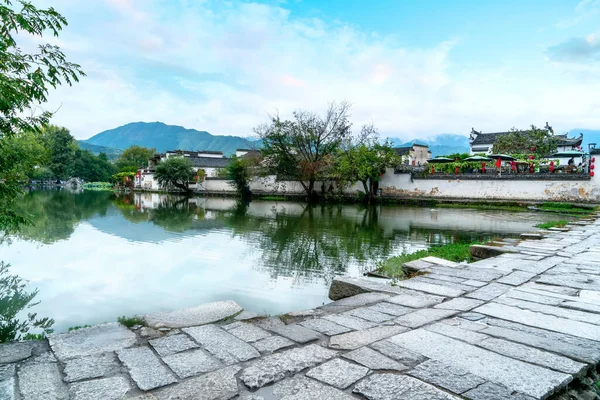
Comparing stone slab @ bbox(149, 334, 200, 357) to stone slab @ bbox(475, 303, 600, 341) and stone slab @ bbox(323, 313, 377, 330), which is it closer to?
stone slab @ bbox(323, 313, 377, 330)

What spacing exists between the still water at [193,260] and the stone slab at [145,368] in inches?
82.8

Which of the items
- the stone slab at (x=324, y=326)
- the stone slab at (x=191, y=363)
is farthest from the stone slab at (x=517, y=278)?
the stone slab at (x=191, y=363)

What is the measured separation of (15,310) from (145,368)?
3.44 meters

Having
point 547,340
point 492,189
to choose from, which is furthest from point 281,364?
point 492,189

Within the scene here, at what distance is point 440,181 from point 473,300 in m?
24.7

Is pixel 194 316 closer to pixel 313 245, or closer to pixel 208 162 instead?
pixel 313 245

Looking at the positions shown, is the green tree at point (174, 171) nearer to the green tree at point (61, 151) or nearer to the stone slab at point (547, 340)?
the green tree at point (61, 151)

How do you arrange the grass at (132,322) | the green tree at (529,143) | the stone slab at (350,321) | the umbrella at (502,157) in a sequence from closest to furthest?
1. the stone slab at (350,321)
2. the grass at (132,322)
3. the umbrella at (502,157)
4. the green tree at (529,143)

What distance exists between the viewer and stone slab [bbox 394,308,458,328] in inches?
128

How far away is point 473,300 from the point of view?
390cm

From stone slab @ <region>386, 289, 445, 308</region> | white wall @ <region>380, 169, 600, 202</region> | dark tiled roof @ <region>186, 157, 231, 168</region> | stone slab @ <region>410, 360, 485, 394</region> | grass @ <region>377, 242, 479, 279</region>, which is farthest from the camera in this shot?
dark tiled roof @ <region>186, 157, 231, 168</region>

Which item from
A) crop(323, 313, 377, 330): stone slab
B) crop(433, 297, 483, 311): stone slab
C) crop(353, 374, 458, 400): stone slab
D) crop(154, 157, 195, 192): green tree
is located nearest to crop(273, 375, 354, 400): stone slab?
crop(353, 374, 458, 400): stone slab

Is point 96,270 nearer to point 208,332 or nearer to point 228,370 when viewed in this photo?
point 208,332

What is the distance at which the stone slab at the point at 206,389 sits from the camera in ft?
6.70
